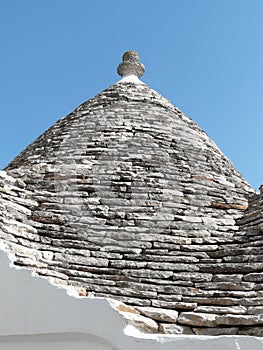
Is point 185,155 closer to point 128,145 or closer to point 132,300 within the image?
point 128,145

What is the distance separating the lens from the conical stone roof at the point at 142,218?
15.0 ft

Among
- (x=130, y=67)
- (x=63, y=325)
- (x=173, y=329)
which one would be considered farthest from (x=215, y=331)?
(x=130, y=67)

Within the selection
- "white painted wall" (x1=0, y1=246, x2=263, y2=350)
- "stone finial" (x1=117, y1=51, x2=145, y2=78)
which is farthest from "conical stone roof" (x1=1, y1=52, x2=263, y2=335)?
"stone finial" (x1=117, y1=51, x2=145, y2=78)

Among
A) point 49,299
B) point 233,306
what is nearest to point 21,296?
point 49,299

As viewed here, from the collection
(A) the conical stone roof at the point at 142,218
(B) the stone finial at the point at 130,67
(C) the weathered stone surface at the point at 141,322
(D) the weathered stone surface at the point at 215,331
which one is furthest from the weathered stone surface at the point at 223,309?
(B) the stone finial at the point at 130,67

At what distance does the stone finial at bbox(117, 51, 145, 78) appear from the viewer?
9344 millimetres

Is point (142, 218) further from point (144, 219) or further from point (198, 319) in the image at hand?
point (198, 319)

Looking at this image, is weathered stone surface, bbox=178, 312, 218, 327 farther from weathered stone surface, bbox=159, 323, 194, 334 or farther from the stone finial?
the stone finial

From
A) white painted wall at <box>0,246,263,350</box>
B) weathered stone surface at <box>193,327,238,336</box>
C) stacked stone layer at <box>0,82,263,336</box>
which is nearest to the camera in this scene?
white painted wall at <box>0,246,263,350</box>

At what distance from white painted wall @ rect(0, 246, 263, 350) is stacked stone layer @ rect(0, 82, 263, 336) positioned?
249 millimetres

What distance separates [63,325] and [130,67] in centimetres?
605

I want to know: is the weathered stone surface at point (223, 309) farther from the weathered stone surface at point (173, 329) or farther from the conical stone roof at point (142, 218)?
the weathered stone surface at point (173, 329)

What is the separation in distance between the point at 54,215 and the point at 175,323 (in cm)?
198

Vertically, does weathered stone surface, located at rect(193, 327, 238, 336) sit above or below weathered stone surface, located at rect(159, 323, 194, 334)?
above
